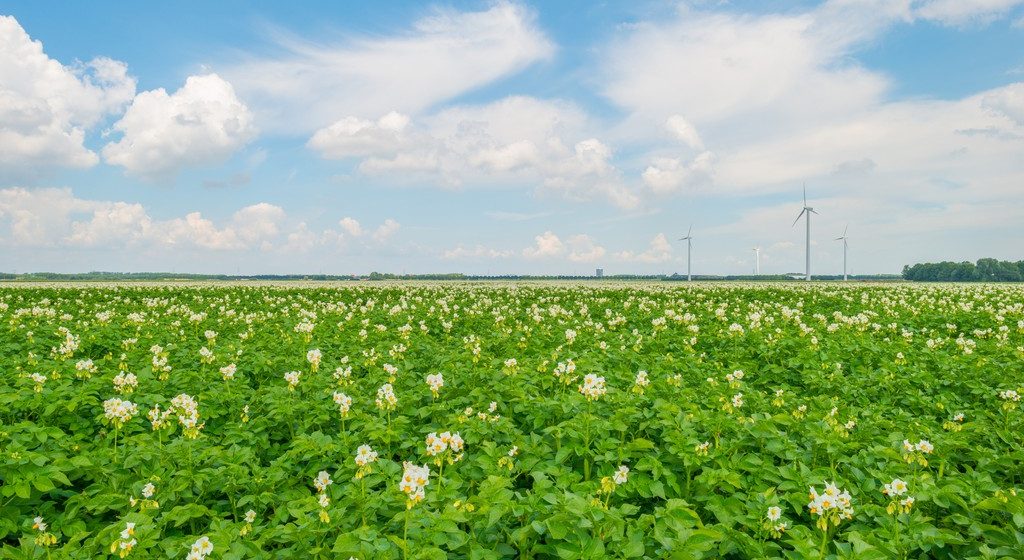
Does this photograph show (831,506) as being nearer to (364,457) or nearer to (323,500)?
(364,457)

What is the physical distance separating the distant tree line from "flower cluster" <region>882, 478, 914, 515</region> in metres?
120

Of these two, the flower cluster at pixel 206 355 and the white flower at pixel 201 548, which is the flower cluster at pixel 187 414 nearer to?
the white flower at pixel 201 548

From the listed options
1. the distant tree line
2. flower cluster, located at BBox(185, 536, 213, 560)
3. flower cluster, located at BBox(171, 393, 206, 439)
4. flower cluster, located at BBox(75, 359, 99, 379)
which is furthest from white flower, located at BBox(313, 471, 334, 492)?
the distant tree line

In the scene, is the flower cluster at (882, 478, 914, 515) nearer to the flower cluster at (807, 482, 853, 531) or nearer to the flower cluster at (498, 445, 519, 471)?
the flower cluster at (807, 482, 853, 531)

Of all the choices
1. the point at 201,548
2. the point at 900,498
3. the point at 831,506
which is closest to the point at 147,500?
the point at 201,548

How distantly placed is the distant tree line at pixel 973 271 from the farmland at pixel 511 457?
113408 mm

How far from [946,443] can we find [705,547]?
14.0 ft

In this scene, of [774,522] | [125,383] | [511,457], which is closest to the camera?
[774,522]

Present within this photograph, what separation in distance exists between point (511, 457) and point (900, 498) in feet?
11.4

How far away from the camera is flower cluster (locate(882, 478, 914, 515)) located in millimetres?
4488

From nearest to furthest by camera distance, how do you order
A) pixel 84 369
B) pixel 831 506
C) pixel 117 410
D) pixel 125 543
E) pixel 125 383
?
pixel 125 543
pixel 831 506
pixel 117 410
pixel 125 383
pixel 84 369

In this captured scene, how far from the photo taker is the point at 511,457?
227 inches

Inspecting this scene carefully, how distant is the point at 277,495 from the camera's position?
5.34 m

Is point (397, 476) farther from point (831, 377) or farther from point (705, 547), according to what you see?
point (831, 377)
